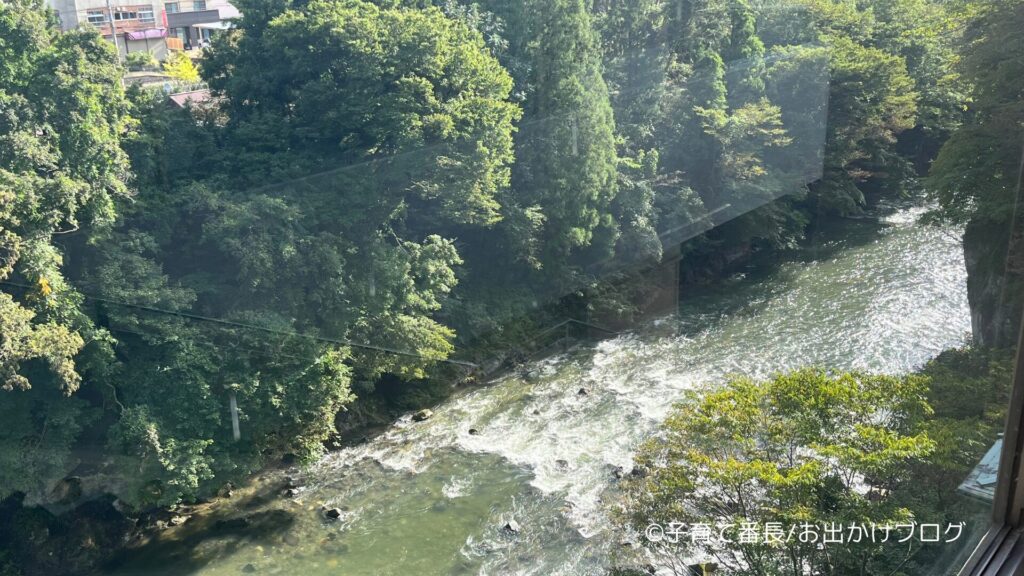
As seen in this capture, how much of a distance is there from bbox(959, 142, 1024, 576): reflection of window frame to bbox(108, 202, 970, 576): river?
4.22 meters

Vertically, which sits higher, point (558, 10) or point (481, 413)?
point (558, 10)

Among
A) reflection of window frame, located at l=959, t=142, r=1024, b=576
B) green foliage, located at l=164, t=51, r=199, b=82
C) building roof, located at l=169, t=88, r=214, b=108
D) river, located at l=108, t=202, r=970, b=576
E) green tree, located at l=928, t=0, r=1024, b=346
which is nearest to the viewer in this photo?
reflection of window frame, located at l=959, t=142, r=1024, b=576

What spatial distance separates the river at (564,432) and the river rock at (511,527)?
56 mm

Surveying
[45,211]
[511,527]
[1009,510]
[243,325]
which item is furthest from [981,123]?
[45,211]

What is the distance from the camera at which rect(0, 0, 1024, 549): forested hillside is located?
5.61m

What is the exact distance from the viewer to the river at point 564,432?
539 centimetres

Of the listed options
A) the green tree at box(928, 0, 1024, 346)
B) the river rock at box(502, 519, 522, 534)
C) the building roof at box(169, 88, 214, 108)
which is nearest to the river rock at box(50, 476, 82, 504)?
the river rock at box(502, 519, 522, 534)

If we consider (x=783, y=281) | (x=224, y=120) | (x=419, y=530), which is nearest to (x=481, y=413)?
(x=419, y=530)

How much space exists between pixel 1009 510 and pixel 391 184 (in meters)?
6.85

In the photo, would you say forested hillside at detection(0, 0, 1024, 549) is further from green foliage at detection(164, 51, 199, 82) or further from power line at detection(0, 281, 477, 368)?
green foliage at detection(164, 51, 199, 82)

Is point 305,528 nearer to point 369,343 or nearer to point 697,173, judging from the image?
point 369,343

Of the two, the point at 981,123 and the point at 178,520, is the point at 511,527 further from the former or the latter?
the point at 981,123

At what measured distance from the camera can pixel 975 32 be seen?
6.30 m

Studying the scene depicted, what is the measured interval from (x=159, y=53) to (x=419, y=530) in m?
6.82
